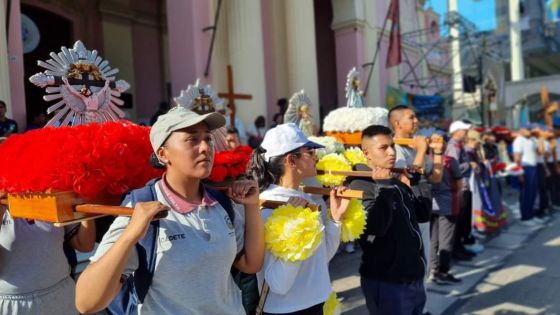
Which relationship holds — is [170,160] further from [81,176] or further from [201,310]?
[201,310]

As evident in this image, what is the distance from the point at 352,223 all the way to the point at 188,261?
1.11m

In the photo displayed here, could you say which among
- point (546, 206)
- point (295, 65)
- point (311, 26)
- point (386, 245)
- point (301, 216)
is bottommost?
point (546, 206)

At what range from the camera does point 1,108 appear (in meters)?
4.42

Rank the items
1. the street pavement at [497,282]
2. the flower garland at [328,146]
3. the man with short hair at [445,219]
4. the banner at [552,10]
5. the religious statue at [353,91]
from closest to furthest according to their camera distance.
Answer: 1. the flower garland at [328,146]
2. the street pavement at [497,282]
3. the man with short hair at [445,219]
4. the religious statue at [353,91]
5. the banner at [552,10]

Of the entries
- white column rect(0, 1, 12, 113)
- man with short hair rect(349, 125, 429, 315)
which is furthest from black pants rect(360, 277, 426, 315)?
white column rect(0, 1, 12, 113)

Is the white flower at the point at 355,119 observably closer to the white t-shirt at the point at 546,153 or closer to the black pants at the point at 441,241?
the black pants at the point at 441,241

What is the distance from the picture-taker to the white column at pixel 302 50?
9.94 metres

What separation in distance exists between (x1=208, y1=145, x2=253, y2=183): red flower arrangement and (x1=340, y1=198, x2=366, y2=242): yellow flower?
667 mm

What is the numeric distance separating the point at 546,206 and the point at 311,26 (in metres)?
6.32

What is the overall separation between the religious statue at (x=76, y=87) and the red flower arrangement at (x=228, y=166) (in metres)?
0.77

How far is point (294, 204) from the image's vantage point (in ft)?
7.41

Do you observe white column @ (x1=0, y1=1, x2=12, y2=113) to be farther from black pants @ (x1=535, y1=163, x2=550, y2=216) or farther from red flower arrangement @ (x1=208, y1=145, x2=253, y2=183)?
black pants @ (x1=535, y1=163, x2=550, y2=216)

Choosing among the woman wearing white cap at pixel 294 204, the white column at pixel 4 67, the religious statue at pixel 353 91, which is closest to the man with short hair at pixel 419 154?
the religious statue at pixel 353 91

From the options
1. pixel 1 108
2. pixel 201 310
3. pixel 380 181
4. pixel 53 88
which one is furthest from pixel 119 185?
pixel 1 108
